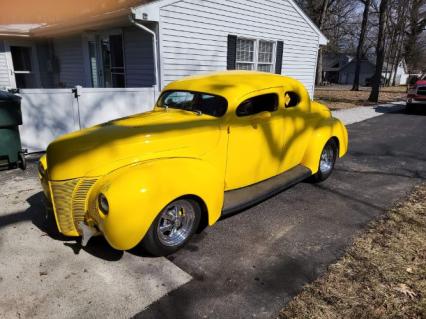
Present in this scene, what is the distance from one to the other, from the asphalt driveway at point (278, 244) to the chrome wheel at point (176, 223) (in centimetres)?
17

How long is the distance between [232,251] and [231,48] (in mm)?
8772

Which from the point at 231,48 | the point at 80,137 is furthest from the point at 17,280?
the point at 231,48

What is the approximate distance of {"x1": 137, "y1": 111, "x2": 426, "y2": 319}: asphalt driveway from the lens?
2.70m

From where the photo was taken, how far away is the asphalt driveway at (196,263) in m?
2.66

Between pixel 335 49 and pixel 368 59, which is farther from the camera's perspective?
pixel 368 59

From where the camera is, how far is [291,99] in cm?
475

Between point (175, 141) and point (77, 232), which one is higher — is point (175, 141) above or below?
above

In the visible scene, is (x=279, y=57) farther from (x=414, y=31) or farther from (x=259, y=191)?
(x=414, y=31)

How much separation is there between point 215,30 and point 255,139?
7407 mm

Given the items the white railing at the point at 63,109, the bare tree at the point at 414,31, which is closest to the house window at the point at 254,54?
the white railing at the point at 63,109

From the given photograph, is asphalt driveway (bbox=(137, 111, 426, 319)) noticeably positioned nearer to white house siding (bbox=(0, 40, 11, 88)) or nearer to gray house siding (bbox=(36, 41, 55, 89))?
white house siding (bbox=(0, 40, 11, 88))

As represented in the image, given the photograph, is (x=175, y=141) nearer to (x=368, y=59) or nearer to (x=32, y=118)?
(x=32, y=118)

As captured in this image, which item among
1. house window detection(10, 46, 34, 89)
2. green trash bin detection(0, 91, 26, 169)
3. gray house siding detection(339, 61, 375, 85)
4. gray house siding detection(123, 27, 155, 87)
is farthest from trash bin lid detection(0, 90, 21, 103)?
gray house siding detection(339, 61, 375, 85)

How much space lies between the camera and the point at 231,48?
35.7ft
